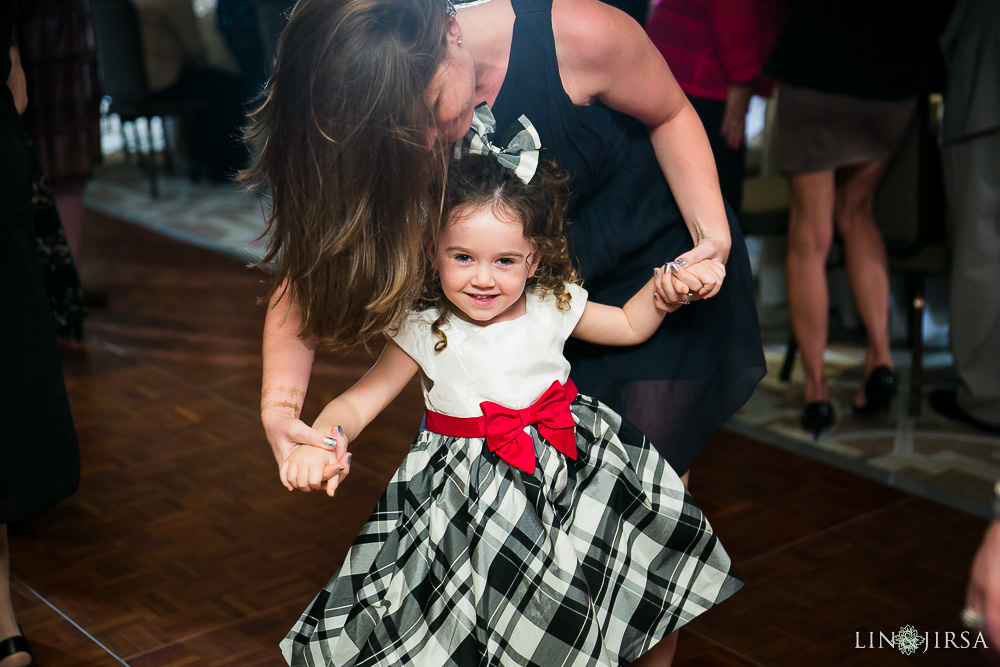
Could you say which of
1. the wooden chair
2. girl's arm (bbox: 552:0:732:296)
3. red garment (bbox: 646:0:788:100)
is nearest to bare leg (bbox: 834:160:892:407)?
red garment (bbox: 646:0:788:100)

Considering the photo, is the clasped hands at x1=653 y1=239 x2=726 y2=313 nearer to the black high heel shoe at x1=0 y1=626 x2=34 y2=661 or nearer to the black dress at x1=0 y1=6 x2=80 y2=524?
the black dress at x1=0 y1=6 x2=80 y2=524

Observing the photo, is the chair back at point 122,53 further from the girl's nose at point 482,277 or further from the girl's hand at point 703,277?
the girl's hand at point 703,277

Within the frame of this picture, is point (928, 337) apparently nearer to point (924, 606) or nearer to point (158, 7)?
point (924, 606)

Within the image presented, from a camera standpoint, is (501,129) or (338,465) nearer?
(338,465)

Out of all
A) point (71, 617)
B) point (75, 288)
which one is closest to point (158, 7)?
point (75, 288)

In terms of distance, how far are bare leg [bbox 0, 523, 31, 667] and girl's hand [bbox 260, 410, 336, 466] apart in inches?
35.7

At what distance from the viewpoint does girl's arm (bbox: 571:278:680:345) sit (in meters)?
1.57

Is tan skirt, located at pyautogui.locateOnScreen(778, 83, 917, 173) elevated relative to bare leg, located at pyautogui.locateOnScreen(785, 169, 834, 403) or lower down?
elevated

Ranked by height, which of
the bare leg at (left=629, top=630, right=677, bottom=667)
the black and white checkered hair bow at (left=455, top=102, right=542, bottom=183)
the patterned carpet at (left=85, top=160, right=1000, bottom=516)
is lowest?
the patterned carpet at (left=85, top=160, right=1000, bottom=516)

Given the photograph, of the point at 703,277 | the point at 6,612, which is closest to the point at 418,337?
the point at 703,277

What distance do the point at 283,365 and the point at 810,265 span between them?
7.12 ft

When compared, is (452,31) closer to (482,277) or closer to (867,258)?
(482,277)

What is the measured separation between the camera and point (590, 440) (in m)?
1.55

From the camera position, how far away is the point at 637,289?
1.65 meters
